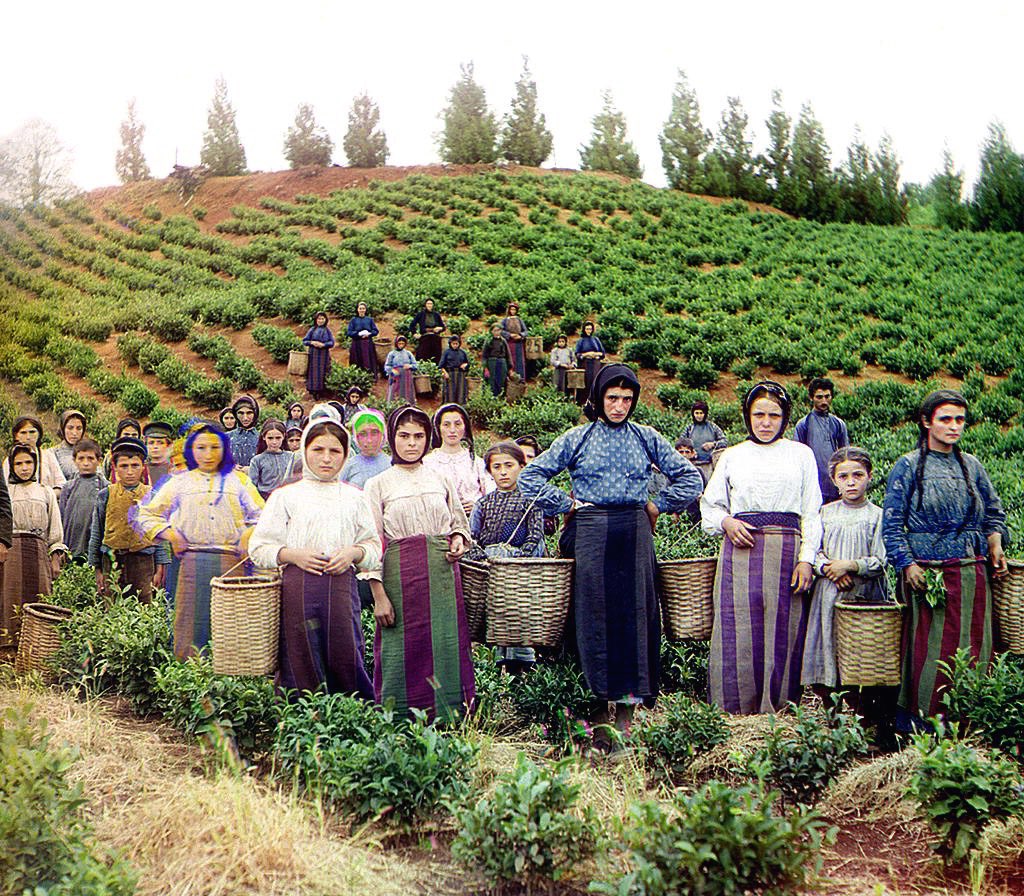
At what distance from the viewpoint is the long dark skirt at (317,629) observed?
13.5 ft

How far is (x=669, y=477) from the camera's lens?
14.7 ft

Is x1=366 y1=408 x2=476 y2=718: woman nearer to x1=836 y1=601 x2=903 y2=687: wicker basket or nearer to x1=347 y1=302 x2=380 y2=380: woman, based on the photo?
x1=836 y1=601 x2=903 y2=687: wicker basket

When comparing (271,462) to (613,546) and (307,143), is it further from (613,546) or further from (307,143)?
(307,143)

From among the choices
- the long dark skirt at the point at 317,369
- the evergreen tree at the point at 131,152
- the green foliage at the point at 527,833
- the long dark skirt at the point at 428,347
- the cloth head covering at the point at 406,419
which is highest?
the evergreen tree at the point at 131,152

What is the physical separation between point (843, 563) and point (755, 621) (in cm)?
51

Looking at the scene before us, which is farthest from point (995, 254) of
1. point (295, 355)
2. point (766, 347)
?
point (295, 355)

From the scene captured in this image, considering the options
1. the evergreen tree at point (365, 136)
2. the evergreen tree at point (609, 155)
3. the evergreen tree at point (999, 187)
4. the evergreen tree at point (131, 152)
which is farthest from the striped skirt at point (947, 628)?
the evergreen tree at point (609, 155)

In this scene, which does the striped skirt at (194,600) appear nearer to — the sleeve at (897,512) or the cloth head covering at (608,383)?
the cloth head covering at (608,383)

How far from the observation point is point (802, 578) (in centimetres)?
434

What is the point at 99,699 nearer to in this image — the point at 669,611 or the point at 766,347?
the point at 669,611

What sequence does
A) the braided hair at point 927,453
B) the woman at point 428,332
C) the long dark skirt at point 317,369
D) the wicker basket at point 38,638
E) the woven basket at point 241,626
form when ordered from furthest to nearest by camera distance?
the woman at point 428,332 → the long dark skirt at point 317,369 → the wicker basket at point 38,638 → the braided hair at point 927,453 → the woven basket at point 241,626

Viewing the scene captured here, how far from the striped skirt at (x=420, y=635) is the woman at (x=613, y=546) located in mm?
548

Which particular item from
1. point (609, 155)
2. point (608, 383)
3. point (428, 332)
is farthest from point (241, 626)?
point (609, 155)

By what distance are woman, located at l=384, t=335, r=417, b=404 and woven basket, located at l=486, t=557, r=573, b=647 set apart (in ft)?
33.5
